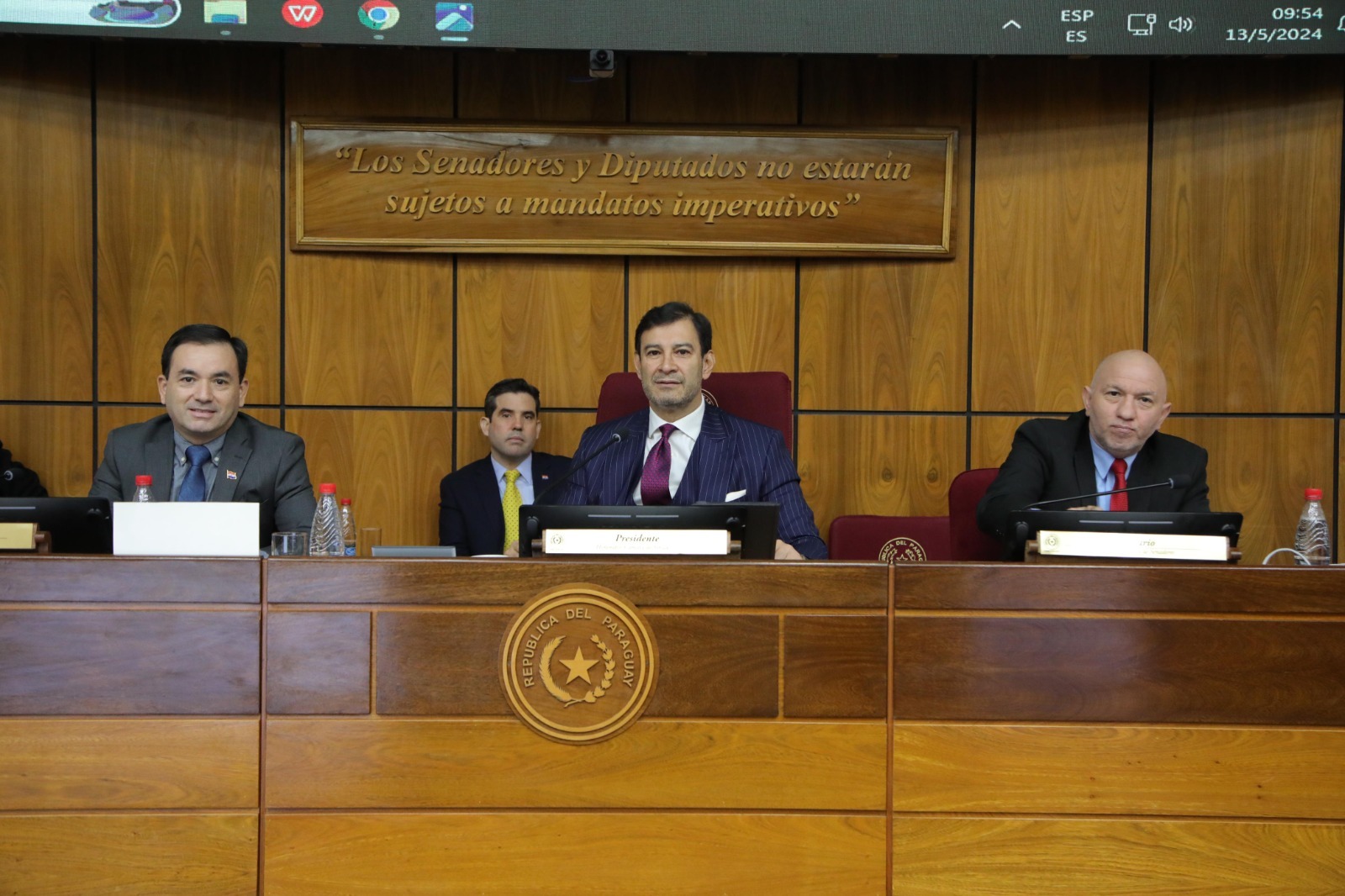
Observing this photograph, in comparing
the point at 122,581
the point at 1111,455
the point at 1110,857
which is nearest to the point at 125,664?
the point at 122,581

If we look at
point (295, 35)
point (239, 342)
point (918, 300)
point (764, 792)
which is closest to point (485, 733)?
point (764, 792)

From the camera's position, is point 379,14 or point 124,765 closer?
point 124,765

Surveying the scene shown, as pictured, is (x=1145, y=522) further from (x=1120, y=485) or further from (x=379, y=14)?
(x=379, y=14)

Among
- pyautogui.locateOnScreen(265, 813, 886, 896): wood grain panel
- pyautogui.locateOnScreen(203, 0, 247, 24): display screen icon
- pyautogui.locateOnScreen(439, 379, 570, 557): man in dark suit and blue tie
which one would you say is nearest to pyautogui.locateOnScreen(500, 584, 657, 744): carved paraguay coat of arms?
pyautogui.locateOnScreen(265, 813, 886, 896): wood grain panel

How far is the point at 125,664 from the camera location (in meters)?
1.98

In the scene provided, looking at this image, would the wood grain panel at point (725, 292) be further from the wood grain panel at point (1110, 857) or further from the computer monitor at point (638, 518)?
the wood grain panel at point (1110, 857)

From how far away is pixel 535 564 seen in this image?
79.2 inches

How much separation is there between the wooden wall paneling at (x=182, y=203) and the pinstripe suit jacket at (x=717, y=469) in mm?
1727

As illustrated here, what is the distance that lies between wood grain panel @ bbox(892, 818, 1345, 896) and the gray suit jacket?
1634mm

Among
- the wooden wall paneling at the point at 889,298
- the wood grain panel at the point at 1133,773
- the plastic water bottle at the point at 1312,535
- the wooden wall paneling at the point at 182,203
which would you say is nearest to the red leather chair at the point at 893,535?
the wooden wall paneling at the point at 889,298

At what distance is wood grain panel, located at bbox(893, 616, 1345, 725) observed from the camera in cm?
198

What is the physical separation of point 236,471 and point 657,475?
1059 mm

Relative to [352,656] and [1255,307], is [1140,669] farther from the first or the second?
[1255,307]

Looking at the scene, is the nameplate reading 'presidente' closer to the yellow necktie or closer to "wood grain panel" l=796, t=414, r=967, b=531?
"wood grain panel" l=796, t=414, r=967, b=531
